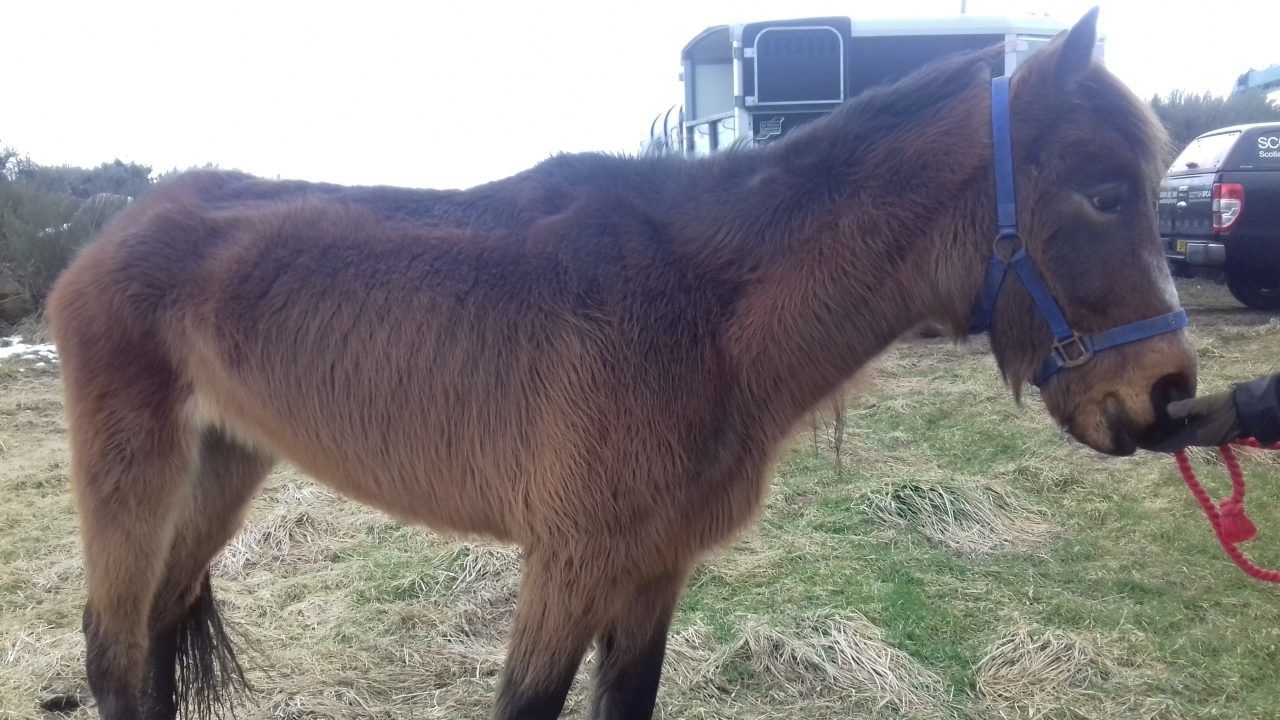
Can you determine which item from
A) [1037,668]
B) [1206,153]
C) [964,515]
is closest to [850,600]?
[1037,668]

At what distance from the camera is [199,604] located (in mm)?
3006

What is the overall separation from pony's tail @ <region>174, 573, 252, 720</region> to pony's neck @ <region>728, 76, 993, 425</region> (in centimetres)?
227

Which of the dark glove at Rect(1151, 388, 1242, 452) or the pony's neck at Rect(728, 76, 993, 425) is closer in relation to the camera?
the dark glove at Rect(1151, 388, 1242, 452)

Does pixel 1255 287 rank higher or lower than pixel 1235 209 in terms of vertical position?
lower

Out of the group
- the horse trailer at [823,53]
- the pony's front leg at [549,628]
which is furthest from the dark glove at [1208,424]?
the horse trailer at [823,53]

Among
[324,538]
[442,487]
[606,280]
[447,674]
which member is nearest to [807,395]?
[606,280]

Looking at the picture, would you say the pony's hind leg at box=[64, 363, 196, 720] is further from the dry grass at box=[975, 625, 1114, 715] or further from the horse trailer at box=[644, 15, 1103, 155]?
the horse trailer at box=[644, 15, 1103, 155]

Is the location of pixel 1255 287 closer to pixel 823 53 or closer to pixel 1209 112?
pixel 823 53

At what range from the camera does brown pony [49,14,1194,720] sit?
1879 millimetres

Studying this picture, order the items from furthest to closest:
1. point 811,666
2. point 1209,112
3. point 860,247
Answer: point 1209,112 → point 811,666 → point 860,247

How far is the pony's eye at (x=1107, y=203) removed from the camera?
1.81 metres

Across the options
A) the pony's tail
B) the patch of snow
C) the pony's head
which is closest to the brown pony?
the pony's head

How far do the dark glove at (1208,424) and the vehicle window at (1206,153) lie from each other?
8.89 meters

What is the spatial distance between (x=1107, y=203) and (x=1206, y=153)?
32.6 ft
